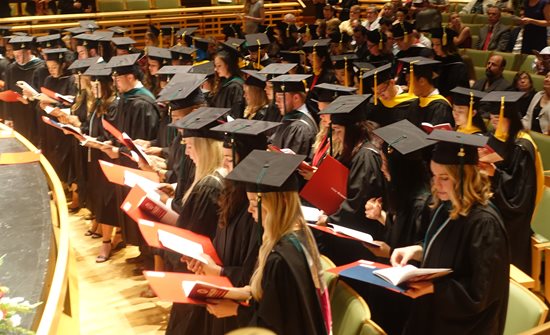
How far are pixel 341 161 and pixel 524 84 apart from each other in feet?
12.5

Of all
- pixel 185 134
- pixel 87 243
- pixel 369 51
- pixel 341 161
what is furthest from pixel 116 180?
pixel 369 51

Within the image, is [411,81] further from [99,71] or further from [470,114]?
[99,71]

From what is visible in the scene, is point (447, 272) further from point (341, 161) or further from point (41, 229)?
point (41, 229)

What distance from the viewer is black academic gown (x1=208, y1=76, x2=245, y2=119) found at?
723 centimetres

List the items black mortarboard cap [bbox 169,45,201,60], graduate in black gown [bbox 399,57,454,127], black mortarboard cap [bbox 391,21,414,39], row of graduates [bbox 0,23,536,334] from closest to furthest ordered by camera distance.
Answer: row of graduates [bbox 0,23,536,334], graduate in black gown [bbox 399,57,454,127], black mortarboard cap [bbox 169,45,201,60], black mortarboard cap [bbox 391,21,414,39]

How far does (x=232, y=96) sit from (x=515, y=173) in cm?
334

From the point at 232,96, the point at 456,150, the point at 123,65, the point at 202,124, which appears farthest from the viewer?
the point at 232,96

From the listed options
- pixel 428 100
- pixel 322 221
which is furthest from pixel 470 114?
pixel 322 221

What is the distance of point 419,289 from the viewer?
2.92m

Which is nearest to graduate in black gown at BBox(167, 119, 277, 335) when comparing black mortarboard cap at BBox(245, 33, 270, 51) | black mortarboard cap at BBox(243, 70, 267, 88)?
black mortarboard cap at BBox(243, 70, 267, 88)

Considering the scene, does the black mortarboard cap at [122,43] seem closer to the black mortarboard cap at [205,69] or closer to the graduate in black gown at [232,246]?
the black mortarboard cap at [205,69]

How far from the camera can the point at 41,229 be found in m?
3.68

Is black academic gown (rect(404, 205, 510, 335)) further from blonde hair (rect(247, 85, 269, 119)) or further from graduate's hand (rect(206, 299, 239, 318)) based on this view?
blonde hair (rect(247, 85, 269, 119))

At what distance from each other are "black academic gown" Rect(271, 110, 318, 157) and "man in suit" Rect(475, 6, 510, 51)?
6.02m
